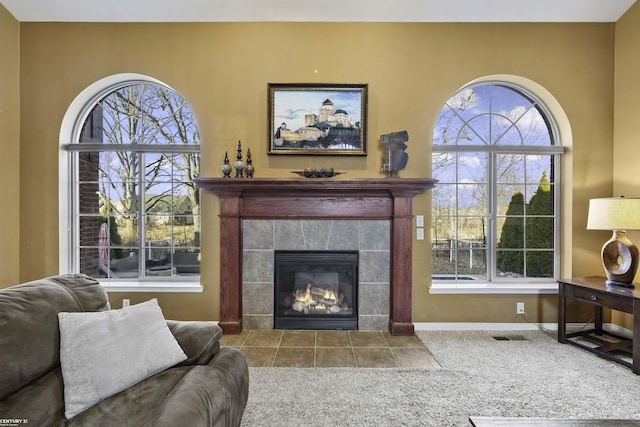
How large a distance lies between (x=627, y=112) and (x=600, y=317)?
6.91 ft

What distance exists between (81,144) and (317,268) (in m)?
2.95

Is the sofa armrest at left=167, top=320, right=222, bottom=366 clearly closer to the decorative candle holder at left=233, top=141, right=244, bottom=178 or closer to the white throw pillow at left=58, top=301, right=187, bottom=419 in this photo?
the white throw pillow at left=58, top=301, right=187, bottom=419

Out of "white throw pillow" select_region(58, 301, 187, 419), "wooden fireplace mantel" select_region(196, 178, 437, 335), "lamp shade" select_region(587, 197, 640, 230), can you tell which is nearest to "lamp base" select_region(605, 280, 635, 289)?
"lamp shade" select_region(587, 197, 640, 230)

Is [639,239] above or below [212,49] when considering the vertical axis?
below

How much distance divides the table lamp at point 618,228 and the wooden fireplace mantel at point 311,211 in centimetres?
146

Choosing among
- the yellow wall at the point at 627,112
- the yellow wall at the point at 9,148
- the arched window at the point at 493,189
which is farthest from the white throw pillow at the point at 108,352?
the yellow wall at the point at 627,112

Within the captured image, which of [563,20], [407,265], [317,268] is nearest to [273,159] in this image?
[317,268]

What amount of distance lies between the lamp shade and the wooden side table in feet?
1.78

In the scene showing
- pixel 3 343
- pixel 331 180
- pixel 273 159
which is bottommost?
pixel 3 343

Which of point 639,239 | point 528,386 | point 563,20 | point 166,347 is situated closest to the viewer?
point 166,347

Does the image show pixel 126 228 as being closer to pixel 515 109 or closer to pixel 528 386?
pixel 528 386

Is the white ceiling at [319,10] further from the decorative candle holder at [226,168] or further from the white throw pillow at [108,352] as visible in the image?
the white throw pillow at [108,352]

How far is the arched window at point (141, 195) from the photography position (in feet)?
11.4

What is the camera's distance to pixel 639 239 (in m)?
3.01
